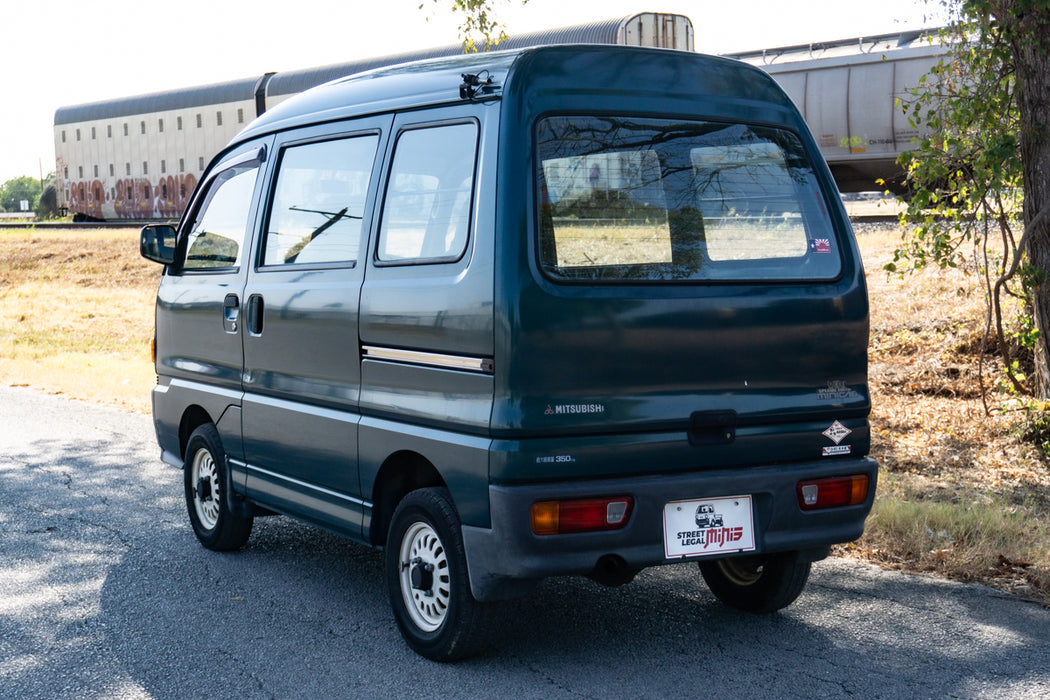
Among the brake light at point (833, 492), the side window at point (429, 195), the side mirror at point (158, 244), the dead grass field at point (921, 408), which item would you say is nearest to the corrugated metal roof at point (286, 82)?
the dead grass field at point (921, 408)

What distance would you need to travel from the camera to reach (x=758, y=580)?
4.86 meters

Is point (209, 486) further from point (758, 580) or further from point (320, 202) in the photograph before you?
point (758, 580)

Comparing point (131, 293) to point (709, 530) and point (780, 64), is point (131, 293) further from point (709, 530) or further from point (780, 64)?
point (709, 530)

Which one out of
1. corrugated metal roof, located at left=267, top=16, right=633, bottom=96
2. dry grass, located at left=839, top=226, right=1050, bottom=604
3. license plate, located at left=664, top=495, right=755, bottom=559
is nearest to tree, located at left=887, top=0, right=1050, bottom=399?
dry grass, located at left=839, top=226, right=1050, bottom=604

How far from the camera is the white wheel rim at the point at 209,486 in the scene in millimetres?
5992

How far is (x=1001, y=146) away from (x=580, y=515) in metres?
4.91

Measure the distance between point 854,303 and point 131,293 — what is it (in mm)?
22447

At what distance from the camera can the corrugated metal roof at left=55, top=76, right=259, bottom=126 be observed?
3394 centimetres

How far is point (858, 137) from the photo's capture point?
71.7 feet

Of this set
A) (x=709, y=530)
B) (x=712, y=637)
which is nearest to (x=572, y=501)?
(x=709, y=530)

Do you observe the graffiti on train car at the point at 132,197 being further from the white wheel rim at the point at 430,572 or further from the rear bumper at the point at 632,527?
the rear bumper at the point at 632,527

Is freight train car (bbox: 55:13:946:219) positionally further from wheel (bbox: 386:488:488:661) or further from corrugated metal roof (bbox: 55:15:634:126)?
wheel (bbox: 386:488:488:661)

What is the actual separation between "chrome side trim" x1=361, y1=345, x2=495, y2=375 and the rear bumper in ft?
1.38

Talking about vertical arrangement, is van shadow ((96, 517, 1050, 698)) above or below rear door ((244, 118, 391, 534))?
below
